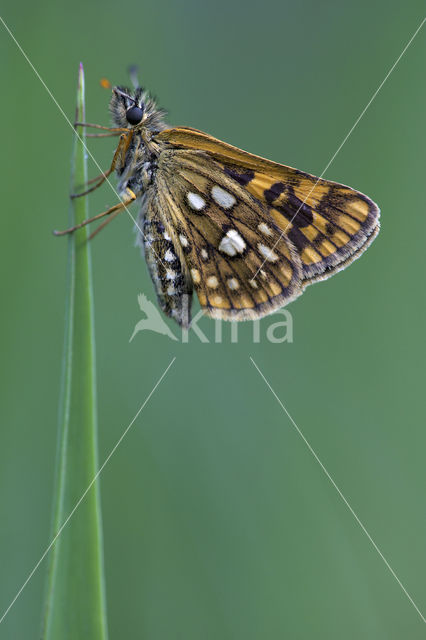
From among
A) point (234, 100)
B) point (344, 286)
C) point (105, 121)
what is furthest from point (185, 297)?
point (234, 100)

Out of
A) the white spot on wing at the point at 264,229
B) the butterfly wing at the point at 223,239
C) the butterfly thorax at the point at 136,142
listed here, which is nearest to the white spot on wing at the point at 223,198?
the butterfly wing at the point at 223,239

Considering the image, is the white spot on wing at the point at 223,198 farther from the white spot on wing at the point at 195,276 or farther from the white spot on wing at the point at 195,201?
the white spot on wing at the point at 195,276

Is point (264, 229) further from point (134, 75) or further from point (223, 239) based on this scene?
point (134, 75)

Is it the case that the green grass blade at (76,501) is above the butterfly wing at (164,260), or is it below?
below

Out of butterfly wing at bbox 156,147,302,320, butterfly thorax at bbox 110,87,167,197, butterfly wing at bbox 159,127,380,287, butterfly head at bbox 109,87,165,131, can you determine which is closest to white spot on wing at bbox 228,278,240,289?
butterfly wing at bbox 156,147,302,320

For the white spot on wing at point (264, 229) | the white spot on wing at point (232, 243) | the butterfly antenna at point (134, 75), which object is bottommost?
the white spot on wing at point (232, 243)

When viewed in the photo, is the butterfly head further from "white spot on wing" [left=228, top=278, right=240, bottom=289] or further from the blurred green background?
"white spot on wing" [left=228, top=278, right=240, bottom=289]

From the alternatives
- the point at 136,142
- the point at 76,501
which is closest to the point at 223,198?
the point at 136,142
